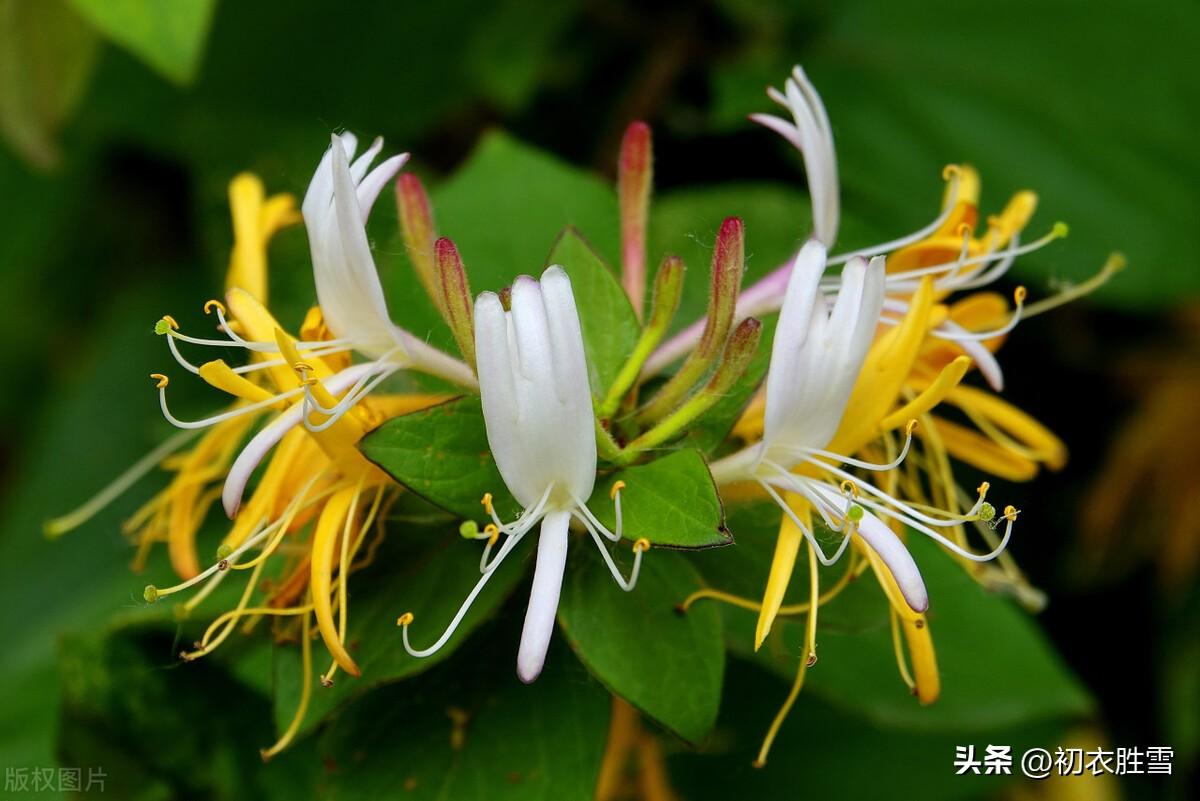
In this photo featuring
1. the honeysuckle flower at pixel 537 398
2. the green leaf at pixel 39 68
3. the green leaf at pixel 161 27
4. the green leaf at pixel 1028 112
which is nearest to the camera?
the honeysuckle flower at pixel 537 398

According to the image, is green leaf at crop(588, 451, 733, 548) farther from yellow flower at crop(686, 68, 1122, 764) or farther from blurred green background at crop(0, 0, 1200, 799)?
blurred green background at crop(0, 0, 1200, 799)

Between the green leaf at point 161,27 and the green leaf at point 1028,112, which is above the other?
the green leaf at point 1028,112

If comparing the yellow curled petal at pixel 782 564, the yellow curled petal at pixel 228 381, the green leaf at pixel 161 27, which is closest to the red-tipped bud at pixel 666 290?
the yellow curled petal at pixel 782 564

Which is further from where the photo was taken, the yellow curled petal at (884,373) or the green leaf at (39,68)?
the green leaf at (39,68)

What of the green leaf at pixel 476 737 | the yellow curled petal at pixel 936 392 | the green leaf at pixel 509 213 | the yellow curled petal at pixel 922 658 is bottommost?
the green leaf at pixel 476 737

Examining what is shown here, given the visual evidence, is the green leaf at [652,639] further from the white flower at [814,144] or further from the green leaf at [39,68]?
the green leaf at [39,68]

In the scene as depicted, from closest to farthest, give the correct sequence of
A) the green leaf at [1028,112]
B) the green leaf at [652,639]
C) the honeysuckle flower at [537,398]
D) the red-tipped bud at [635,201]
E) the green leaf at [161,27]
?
the honeysuckle flower at [537,398], the green leaf at [652,639], the red-tipped bud at [635,201], the green leaf at [161,27], the green leaf at [1028,112]
